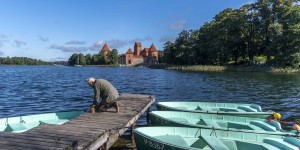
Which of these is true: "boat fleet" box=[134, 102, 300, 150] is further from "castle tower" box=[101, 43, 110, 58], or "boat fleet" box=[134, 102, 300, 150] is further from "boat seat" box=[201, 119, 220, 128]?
"castle tower" box=[101, 43, 110, 58]

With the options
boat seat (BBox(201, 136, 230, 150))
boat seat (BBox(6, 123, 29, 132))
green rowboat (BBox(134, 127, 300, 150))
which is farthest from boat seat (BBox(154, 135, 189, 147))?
boat seat (BBox(6, 123, 29, 132))

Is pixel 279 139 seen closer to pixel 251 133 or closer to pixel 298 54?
pixel 251 133

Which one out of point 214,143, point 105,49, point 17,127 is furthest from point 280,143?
point 105,49

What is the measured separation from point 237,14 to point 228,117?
6393cm

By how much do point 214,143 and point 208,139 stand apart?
1.10ft

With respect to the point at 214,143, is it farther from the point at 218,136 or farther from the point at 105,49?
the point at 105,49

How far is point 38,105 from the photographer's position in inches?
650

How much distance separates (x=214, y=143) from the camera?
21.0 ft

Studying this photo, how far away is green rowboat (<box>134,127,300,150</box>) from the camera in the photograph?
6345 millimetres

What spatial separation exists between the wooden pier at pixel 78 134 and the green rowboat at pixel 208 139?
3.46 feet

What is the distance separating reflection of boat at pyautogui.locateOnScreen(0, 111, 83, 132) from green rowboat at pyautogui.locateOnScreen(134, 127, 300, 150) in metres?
4.74

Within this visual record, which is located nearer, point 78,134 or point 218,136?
point 78,134

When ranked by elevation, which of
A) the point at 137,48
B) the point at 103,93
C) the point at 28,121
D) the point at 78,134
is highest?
the point at 137,48

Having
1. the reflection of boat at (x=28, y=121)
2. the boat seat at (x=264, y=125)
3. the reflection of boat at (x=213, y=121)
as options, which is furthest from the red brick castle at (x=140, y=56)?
the boat seat at (x=264, y=125)
